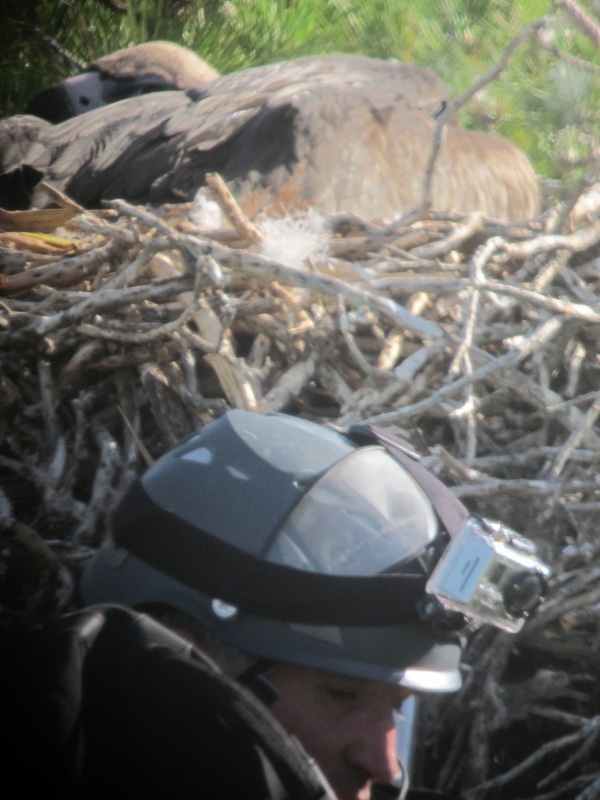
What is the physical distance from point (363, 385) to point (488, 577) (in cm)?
89

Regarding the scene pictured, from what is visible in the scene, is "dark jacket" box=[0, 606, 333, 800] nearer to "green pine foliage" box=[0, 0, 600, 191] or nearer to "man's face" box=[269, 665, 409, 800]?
"man's face" box=[269, 665, 409, 800]

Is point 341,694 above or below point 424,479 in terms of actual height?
below

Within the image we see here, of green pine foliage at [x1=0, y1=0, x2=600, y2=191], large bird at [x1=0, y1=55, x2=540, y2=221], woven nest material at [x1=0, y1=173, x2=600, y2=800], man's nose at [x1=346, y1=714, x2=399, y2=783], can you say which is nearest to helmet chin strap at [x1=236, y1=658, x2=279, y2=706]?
man's nose at [x1=346, y1=714, x2=399, y2=783]

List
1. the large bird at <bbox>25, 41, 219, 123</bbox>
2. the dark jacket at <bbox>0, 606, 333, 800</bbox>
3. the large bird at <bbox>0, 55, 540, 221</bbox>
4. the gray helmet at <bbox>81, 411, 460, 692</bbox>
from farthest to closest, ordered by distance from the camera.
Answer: the large bird at <bbox>25, 41, 219, 123</bbox>, the large bird at <bbox>0, 55, 540, 221</bbox>, the gray helmet at <bbox>81, 411, 460, 692</bbox>, the dark jacket at <bbox>0, 606, 333, 800</bbox>

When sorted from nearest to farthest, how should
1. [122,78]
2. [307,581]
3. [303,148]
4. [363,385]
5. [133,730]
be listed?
[133,730] → [307,581] → [363,385] → [303,148] → [122,78]

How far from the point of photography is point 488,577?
1474 mm

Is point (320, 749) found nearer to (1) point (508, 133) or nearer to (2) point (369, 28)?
(1) point (508, 133)

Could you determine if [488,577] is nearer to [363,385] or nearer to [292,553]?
[292,553]

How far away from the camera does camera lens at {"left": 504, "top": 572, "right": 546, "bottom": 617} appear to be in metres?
1.51

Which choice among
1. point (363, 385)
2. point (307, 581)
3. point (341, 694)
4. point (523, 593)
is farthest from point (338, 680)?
point (363, 385)

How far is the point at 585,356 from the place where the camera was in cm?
247

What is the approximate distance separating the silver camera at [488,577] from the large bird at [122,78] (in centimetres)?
411

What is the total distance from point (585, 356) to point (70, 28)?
3.81 m

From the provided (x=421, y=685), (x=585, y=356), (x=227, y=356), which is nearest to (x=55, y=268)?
(x=227, y=356)
